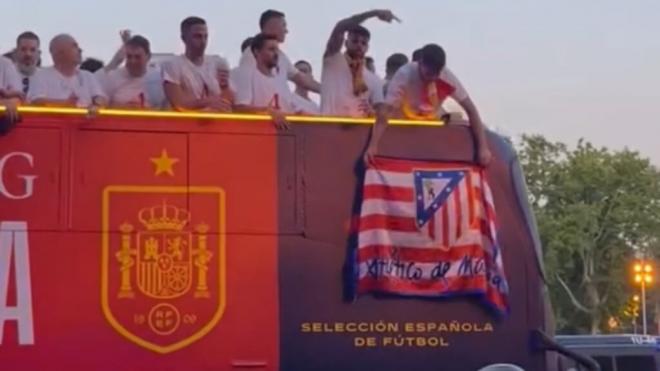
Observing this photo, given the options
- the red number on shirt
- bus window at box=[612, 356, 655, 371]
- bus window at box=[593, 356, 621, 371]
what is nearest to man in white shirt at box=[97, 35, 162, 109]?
the red number on shirt

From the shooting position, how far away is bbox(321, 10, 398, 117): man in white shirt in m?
8.72

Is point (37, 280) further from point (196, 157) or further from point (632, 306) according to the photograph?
point (632, 306)

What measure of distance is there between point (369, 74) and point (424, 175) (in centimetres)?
119

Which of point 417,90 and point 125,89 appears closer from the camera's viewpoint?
point 417,90

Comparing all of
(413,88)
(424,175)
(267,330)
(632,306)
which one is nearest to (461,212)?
(424,175)

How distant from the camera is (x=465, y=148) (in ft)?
26.8

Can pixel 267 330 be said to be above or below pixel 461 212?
below

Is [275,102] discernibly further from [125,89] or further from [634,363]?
[634,363]

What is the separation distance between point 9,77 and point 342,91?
2.22m

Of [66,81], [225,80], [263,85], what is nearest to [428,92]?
[263,85]

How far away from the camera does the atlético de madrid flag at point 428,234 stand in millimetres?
7859

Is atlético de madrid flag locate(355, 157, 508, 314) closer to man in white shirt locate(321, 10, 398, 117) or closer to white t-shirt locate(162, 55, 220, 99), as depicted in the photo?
man in white shirt locate(321, 10, 398, 117)

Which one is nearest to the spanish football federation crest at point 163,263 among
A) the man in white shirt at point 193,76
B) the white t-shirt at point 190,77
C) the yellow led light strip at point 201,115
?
the yellow led light strip at point 201,115

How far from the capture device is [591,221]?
178ft
